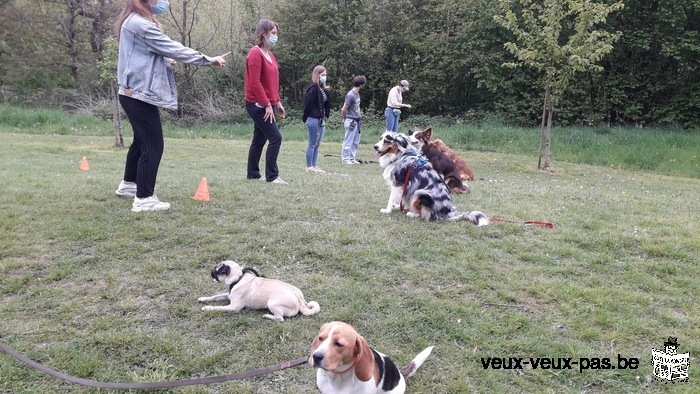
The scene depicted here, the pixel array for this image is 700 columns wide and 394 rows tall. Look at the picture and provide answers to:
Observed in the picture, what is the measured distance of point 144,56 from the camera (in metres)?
4.95

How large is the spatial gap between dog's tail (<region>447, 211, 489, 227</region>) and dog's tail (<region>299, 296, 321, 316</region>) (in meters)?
2.87

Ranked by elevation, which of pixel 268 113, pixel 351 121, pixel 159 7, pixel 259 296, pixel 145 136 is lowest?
pixel 259 296

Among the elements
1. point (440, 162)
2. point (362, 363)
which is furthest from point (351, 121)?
point (362, 363)

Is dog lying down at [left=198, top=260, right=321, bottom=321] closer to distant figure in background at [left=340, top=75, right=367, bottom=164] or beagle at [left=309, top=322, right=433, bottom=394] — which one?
beagle at [left=309, top=322, right=433, bottom=394]

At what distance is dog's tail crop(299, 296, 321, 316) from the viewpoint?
346 centimetres

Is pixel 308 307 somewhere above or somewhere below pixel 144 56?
below

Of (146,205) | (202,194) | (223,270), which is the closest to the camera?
(223,270)

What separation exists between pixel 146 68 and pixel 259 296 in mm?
3069

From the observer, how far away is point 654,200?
8.14 m

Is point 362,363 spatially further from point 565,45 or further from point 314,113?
point 565,45

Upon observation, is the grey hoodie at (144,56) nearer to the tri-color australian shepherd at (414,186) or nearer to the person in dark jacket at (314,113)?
the tri-color australian shepherd at (414,186)

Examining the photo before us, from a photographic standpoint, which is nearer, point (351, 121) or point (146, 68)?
point (146, 68)

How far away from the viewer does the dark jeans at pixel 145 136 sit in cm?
500

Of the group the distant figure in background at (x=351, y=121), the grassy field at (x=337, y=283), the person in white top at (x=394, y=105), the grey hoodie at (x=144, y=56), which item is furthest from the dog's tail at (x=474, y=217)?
the person in white top at (x=394, y=105)
